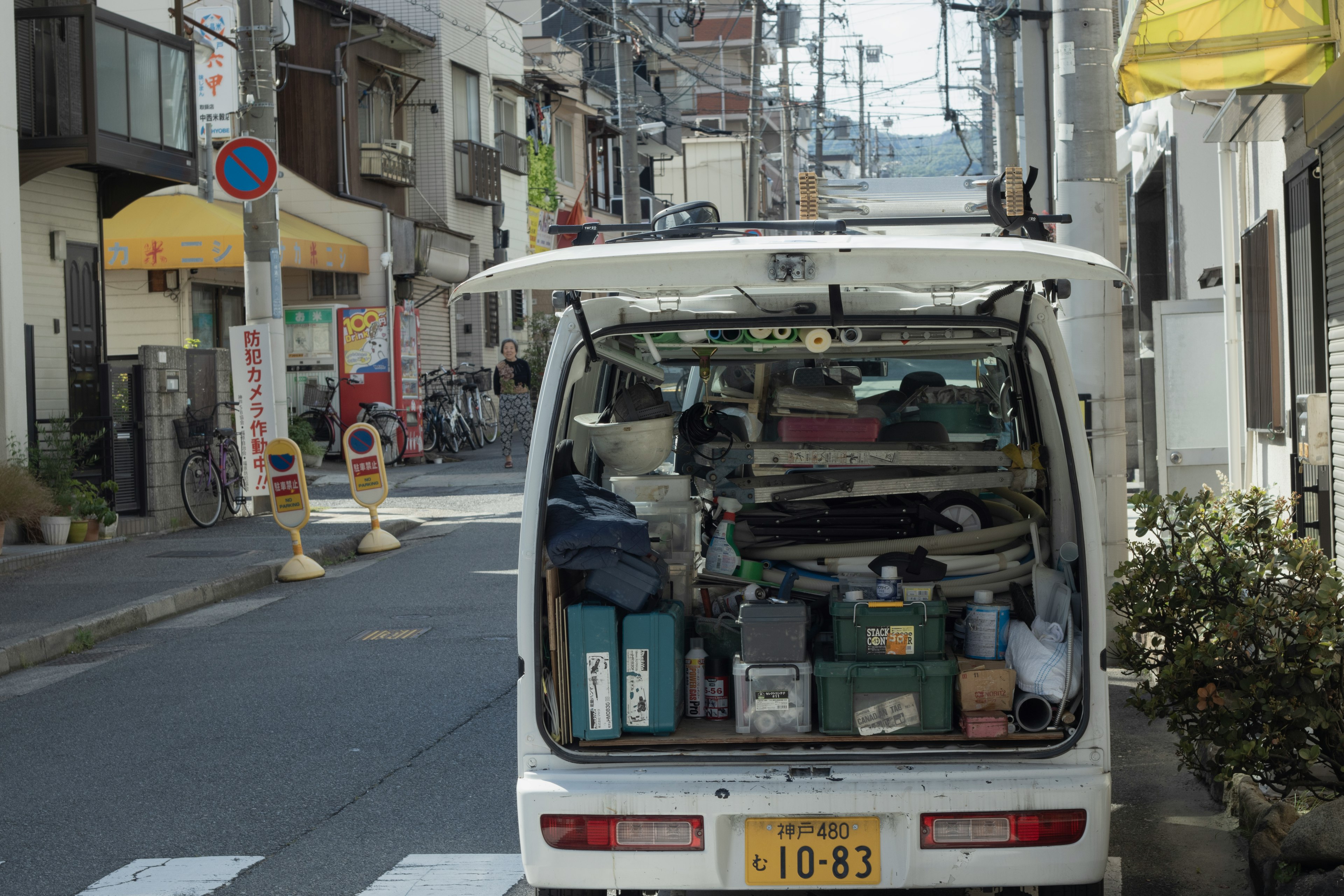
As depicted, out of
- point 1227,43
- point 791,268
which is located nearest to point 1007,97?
point 1227,43

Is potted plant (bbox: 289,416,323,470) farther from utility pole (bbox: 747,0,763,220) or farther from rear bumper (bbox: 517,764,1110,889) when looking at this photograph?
utility pole (bbox: 747,0,763,220)

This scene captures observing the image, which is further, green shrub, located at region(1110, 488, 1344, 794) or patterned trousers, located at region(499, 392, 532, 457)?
patterned trousers, located at region(499, 392, 532, 457)

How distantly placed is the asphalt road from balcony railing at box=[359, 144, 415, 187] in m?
17.9

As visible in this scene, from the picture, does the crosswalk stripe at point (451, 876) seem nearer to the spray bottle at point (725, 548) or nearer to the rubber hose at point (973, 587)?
the spray bottle at point (725, 548)

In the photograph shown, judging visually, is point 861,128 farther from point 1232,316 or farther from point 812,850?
point 812,850

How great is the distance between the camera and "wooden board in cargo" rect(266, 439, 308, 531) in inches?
476

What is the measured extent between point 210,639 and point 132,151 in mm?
8122

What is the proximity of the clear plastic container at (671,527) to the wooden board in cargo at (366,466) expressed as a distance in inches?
350

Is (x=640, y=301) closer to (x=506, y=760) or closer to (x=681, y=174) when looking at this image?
(x=506, y=760)

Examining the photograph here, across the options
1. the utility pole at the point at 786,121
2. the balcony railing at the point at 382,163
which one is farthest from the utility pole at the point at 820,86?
the balcony railing at the point at 382,163

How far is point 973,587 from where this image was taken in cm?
453

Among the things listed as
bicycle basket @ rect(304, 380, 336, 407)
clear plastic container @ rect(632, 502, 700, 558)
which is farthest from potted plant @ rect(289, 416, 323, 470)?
clear plastic container @ rect(632, 502, 700, 558)

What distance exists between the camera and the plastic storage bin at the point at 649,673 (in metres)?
3.88

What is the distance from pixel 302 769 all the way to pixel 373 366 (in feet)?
56.4
